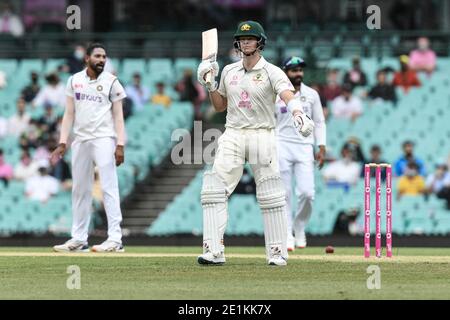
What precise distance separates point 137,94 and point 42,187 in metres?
3.51

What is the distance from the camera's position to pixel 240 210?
22.7 meters

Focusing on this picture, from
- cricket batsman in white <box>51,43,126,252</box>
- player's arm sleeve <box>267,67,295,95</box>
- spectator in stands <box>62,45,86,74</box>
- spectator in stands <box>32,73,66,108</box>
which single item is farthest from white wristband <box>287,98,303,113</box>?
spectator in stands <box>62,45,86,74</box>

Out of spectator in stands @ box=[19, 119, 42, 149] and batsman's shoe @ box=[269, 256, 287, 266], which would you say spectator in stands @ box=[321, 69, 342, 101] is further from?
batsman's shoe @ box=[269, 256, 287, 266]

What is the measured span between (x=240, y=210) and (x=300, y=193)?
6345 mm

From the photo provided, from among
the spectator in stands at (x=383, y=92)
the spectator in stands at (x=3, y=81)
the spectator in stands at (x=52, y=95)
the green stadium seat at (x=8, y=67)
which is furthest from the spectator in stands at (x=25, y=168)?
the spectator in stands at (x=383, y=92)

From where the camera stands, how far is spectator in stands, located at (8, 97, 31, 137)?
25.5 meters

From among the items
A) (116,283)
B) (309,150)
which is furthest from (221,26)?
(116,283)

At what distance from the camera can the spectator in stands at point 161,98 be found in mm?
26184

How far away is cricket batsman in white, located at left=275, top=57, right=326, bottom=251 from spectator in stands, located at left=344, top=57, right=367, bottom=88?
9.37 metres

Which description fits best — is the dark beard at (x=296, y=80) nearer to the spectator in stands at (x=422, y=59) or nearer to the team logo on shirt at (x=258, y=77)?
the team logo on shirt at (x=258, y=77)

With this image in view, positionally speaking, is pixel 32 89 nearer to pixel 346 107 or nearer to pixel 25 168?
pixel 25 168

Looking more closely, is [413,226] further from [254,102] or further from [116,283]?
[116,283]

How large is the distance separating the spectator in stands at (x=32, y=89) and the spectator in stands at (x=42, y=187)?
3.13m

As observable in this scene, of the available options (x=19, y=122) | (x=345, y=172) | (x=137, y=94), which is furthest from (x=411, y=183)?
(x=19, y=122)
